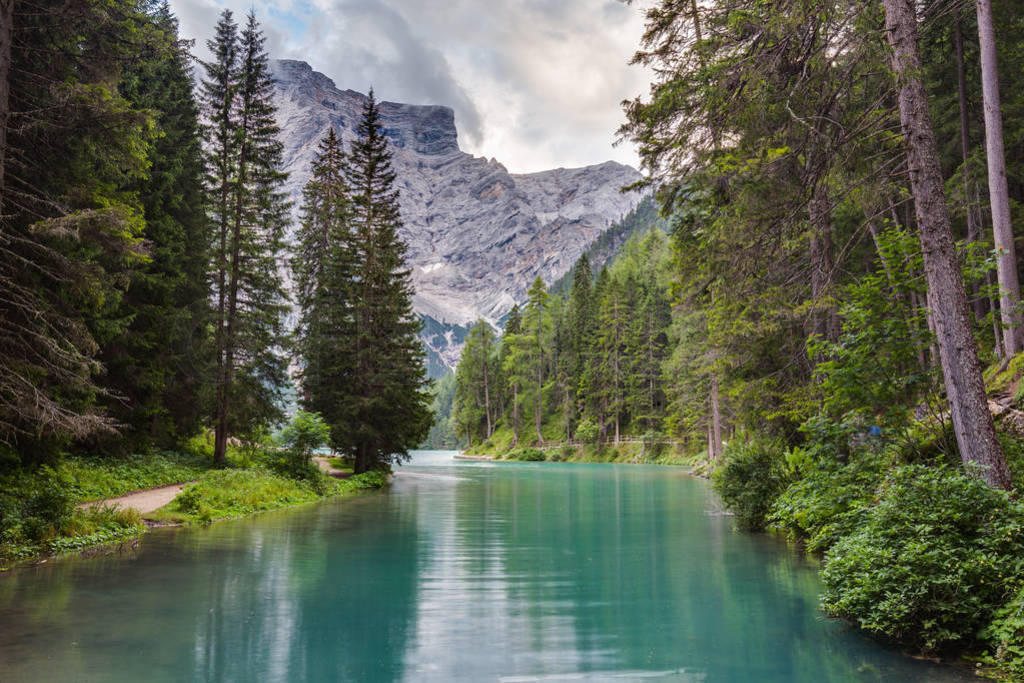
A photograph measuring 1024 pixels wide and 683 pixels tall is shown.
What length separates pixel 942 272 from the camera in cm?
763

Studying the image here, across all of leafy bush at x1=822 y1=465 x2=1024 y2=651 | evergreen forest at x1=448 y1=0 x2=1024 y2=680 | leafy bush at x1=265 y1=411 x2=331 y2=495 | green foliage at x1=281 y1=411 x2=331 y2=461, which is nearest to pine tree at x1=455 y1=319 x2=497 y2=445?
leafy bush at x1=265 y1=411 x2=331 y2=495

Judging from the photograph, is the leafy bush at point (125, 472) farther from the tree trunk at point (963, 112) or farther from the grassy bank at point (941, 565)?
the tree trunk at point (963, 112)

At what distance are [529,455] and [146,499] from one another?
51.9 metres

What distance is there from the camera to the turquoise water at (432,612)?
6141 millimetres

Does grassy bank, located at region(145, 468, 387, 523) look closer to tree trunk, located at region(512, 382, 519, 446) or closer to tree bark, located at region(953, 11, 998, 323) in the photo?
tree bark, located at region(953, 11, 998, 323)

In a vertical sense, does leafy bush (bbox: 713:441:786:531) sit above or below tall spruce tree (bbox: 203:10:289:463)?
below

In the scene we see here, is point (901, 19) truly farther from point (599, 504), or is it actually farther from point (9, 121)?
point (599, 504)

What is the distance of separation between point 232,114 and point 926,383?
90.7 ft

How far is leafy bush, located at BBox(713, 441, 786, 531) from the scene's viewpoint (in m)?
14.8

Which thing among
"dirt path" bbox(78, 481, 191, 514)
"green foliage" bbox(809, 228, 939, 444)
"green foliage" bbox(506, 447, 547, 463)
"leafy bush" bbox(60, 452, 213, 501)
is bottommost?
"green foliage" bbox(506, 447, 547, 463)

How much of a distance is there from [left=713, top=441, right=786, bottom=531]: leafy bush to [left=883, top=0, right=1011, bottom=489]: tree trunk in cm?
732

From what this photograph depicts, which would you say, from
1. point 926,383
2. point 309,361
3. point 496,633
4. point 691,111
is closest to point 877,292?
point 926,383

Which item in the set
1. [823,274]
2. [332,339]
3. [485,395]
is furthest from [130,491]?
[485,395]

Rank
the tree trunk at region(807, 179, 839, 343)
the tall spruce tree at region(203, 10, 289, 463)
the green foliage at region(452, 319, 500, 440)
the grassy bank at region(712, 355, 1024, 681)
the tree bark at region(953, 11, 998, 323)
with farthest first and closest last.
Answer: the green foliage at region(452, 319, 500, 440) < the tall spruce tree at region(203, 10, 289, 463) < the tree bark at region(953, 11, 998, 323) < the tree trunk at region(807, 179, 839, 343) < the grassy bank at region(712, 355, 1024, 681)
